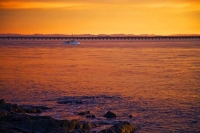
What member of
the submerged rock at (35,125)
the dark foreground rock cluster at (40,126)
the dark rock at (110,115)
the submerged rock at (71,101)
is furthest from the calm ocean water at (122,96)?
the submerged rock at (35,125)

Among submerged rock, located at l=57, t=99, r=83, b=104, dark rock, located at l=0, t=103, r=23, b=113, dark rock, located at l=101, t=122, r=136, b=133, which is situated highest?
submerged rock, located at l=57, t=99, r=83, b=104

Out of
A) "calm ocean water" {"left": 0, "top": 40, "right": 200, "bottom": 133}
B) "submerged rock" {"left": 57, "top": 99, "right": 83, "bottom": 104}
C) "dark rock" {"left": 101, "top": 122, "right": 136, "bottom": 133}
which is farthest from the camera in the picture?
"submerged rock" {"left": 57, "top": 99, "right": 83, "bottom": 104}

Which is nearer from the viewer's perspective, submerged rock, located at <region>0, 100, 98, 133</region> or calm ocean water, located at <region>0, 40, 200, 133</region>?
submerged rock, located at <region>0, 100, 98, 133</region>

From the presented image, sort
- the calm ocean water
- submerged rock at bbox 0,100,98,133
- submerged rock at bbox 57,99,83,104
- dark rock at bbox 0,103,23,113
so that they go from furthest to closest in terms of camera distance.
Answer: submerged rock at bbox 57,99,83,104 < the calm ocean water < dark rock at bbox 0,103,23,113 < submerged rock at bbox 0,100,98,133

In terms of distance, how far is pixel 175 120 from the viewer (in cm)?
2267

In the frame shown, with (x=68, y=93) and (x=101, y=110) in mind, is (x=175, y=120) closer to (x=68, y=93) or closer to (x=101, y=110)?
(x=101, y=110)

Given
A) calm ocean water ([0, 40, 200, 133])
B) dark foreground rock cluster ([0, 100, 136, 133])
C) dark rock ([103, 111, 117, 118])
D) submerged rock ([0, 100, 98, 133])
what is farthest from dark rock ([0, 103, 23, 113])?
dark rock ([103, 111, 117, 118])

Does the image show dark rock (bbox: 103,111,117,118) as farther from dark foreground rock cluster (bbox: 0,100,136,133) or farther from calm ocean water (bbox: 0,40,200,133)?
dark foreground rock cluster (bbox: 0,100,136,133)

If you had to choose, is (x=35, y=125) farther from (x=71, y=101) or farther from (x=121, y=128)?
(x=71, y=101)

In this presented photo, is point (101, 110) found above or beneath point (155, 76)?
beneath

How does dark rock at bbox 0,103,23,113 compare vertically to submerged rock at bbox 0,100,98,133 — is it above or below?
above

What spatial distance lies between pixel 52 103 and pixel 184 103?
10116 millimetres

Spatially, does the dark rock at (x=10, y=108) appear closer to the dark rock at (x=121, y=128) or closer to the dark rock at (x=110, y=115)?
the dark rock at (x=110, y=115)

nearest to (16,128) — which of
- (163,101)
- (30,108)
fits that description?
(30,108)
